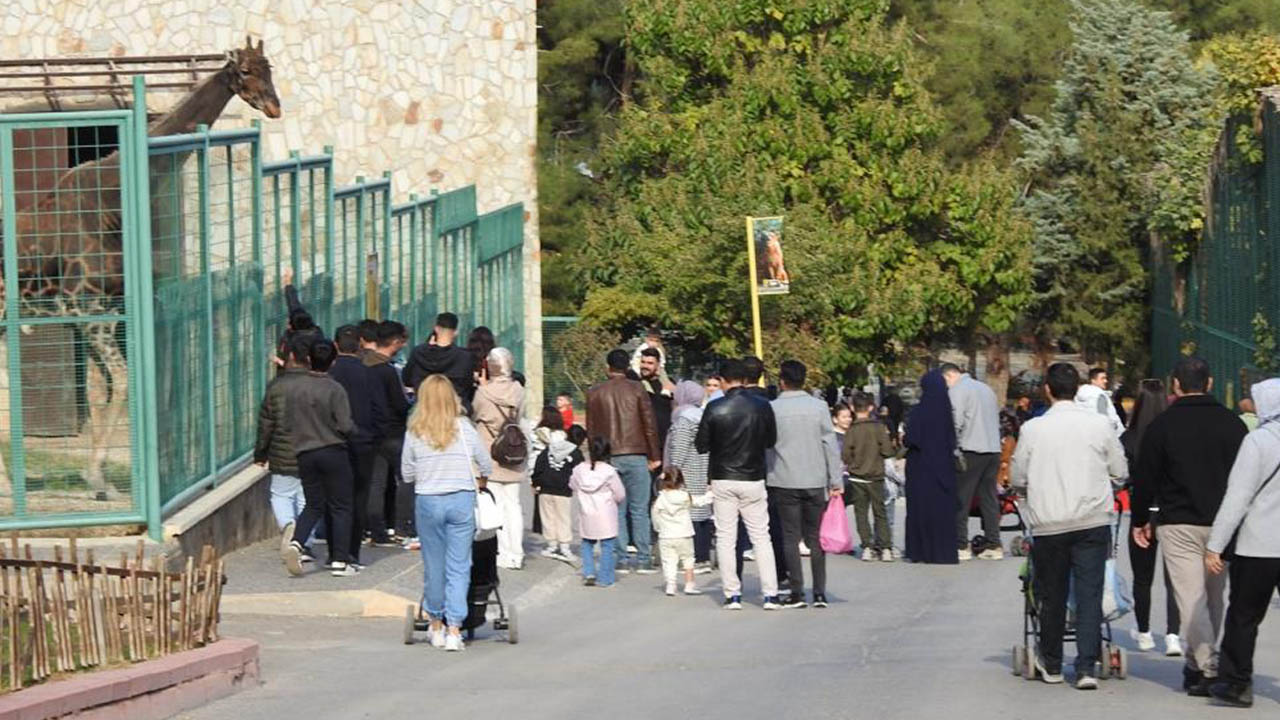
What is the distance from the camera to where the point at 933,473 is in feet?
67.5

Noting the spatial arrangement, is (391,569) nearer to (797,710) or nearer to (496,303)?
(797,710)

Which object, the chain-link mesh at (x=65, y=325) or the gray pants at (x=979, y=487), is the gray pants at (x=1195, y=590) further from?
the gray pants at (x=979, y=487)

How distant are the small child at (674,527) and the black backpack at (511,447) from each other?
1.19 metres

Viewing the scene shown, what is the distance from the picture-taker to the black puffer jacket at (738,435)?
53.5 ft

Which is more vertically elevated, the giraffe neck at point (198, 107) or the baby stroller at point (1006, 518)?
the giraffe neck at point (198, 107)

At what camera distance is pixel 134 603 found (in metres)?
11.8

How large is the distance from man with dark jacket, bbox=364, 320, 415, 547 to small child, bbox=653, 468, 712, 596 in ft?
7.24

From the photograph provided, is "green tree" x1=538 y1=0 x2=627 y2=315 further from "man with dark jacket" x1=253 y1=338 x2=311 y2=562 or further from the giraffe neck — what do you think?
"man with dark jacket" x1=253 y1=338 x2=311 y2=562

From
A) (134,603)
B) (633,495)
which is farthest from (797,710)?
(633,495)

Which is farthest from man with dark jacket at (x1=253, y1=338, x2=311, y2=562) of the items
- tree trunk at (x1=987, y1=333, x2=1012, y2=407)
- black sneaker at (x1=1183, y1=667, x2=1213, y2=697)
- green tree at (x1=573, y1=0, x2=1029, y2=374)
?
tree trunk at (x1=987, y1=333, x2=1012, y2=407)

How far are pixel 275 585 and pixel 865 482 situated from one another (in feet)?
23.2

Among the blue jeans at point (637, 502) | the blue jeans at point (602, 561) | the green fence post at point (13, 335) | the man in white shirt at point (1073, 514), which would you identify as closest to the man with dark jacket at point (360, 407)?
the blue jeans at point (602, 561)

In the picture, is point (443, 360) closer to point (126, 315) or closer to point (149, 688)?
point (126, 315)

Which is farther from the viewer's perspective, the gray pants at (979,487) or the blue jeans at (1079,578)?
the gray pants at (979,487)
